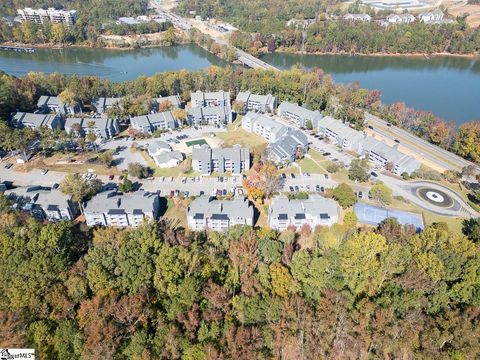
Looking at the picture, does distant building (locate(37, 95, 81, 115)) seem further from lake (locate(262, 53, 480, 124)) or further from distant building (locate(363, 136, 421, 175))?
lake (locate(262, 53, 480, 124))

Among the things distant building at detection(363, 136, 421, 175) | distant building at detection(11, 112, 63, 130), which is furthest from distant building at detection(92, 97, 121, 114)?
distant building at detection(363, 136, 421, 175)

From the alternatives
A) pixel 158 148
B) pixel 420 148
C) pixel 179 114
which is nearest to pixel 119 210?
pixel 158 148

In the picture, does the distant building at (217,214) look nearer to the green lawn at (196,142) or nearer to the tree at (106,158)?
the tree at (106,158)

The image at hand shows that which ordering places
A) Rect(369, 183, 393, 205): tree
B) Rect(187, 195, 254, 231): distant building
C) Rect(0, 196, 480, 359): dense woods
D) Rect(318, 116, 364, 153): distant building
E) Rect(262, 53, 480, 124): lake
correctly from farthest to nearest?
Rect(262, 53, 480, 124): lake
Rect(318, 116, 364, 153): distant building
Rect(369, 183, 393, 205): tree
Rect(187, 195, 254, 231): distant building
Rect(0, 196, 480, 359): dense woods

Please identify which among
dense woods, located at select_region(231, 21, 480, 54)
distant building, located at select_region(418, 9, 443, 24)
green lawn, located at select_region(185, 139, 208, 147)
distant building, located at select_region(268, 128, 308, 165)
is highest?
distant building, located at select_region(418, 9, 443, 24)

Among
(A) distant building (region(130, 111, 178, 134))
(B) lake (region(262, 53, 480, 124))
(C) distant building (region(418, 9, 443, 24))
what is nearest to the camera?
(A) distant building (region(130, 111, 178, 134))

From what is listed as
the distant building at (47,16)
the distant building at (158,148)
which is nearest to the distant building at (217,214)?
the distant building at (158,148)

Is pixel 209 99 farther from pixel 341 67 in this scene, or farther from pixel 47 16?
pixel 47 16

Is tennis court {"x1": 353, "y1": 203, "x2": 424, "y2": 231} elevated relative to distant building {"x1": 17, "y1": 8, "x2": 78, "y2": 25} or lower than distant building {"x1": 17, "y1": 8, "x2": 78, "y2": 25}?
lower
